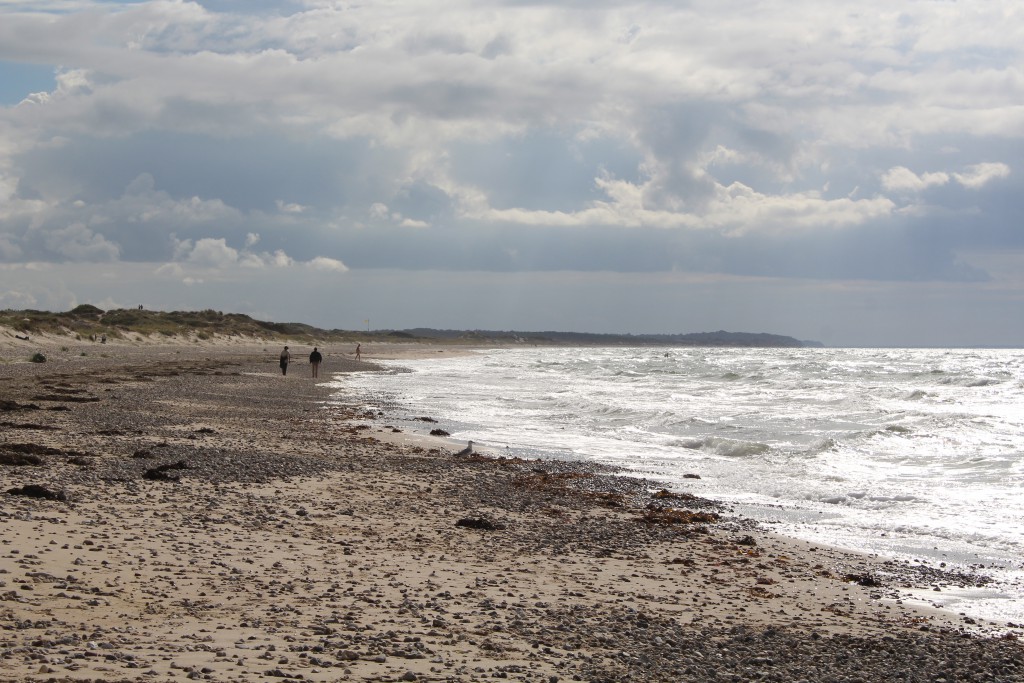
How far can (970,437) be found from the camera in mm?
25406

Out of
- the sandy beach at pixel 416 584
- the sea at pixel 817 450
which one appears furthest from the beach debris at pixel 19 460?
the sea at pixel 817 450

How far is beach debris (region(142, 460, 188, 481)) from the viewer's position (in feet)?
43.5

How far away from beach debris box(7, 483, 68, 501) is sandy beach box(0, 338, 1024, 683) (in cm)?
2

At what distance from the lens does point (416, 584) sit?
8.91m

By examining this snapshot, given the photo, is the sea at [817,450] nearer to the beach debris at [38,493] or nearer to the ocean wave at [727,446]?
the ocean wave at [727,446]

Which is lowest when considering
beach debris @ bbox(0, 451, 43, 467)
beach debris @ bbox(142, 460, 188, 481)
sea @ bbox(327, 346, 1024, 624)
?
sea @ bbox(327, 346, 1024, 624)

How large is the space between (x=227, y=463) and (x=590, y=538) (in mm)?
6784

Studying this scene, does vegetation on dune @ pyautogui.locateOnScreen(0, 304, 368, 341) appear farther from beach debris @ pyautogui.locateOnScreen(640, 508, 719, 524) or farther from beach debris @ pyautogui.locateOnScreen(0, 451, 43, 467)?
beach debris @ pyautogui.locateOnScreen(640, 508, 719, 524)

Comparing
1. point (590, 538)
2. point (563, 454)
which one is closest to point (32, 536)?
point (590, 538)

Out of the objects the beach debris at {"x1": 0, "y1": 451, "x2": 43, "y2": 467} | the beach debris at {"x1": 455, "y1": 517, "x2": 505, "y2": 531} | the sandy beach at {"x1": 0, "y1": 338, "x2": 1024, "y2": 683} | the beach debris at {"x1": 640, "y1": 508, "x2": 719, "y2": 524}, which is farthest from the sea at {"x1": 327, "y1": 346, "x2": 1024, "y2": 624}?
the beach debris at {"x1": 0, "y1": 451, "x2": 43, "y2": 467}

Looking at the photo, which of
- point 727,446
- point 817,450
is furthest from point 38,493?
point 817,450

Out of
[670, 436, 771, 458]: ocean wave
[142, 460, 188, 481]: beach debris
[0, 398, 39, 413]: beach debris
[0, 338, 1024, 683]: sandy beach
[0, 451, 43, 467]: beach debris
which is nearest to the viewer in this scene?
[0, 338, 1024, 683]: sandy beach

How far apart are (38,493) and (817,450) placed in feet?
53.5

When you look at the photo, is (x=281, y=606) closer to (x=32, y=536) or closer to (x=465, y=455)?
(x=32, y=536)
